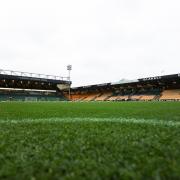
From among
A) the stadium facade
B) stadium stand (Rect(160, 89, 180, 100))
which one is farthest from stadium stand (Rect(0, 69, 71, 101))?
stadium stand (Rect(160, 89, 180, 100))

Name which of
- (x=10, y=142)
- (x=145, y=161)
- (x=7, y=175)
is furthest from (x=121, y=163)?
(x=10, y=142)

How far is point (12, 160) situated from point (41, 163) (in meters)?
0.42

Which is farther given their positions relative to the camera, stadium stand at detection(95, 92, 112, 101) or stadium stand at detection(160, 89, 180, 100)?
stadium stand at detection(95, 92, 112, 101)

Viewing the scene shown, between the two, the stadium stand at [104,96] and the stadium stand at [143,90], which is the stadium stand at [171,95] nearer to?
the stadium stand at [143,90]

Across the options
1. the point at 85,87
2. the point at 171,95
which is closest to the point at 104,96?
the point at 85,87

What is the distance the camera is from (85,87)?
2810 inches

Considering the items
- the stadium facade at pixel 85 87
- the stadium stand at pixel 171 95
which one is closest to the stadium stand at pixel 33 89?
the stadium facade at pixel 85 87

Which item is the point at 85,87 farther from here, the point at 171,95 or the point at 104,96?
the point at 171,95

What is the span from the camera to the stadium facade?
5466cm

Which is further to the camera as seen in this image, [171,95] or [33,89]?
[33,89]

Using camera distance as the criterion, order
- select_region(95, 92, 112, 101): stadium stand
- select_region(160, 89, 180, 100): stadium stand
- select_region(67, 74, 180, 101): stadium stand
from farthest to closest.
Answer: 1. select_region(95, 92, 112, 101): stadium stand
2. select_region(67, 74, 180, 101): stadium stand
3. select_region(160, 89, 180, 100): stadium stand

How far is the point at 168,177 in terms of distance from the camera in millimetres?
2105

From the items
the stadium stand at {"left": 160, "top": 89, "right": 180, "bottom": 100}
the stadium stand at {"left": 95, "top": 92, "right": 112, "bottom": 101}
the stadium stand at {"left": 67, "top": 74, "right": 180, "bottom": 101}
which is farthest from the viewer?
the stadium stand at {"left": 95, "top": 92, "right": 112, "bottom": 101}

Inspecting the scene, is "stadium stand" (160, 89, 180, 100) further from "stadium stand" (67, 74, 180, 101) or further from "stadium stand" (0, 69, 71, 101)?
"stadium stand" (0, 69, 71, 101)
